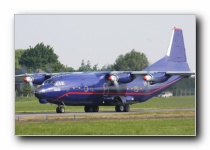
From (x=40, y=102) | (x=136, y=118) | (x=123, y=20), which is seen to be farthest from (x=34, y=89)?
(x=123, y=20)

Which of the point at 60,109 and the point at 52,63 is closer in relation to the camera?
the point at 52,63

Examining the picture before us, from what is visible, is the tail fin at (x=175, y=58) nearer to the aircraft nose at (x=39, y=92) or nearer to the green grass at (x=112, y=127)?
the green grass at (x=112, y=127)

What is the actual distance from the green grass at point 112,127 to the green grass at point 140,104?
0.44 meters

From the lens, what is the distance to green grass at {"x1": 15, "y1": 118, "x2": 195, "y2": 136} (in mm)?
14438

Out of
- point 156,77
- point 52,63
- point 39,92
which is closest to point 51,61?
point 52,63

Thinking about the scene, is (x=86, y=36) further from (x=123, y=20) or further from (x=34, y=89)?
(x=34, y=89)

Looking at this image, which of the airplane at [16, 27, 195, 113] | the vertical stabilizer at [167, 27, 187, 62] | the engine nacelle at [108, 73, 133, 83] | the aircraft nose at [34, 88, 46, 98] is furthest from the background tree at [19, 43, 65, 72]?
the engine nacelle at [108, 73, 133, 83]

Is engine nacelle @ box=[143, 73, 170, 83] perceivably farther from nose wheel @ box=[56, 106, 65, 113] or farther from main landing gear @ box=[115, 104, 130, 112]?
nose wheel @ box=[56, 106, 65, 113]

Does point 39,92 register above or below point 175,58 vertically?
below

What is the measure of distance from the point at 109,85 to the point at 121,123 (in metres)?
4.34

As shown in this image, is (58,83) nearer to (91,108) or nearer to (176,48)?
(91,108)

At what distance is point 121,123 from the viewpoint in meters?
15.7

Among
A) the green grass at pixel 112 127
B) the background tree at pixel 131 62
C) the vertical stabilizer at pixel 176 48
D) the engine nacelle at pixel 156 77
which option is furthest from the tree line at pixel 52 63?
the green grass at pixel 112 127

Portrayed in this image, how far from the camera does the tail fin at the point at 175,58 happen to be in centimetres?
1550
